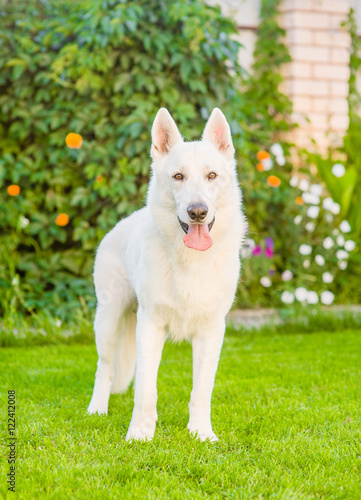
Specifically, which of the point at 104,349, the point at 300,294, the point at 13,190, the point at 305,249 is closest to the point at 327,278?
the point at 305,249

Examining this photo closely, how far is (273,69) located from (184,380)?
4310mm

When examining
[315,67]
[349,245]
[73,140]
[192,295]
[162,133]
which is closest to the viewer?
[192,295]

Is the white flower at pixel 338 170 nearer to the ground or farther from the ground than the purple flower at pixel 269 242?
farther from the ground

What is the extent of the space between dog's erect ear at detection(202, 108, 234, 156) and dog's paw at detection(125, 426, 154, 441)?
1334 mm

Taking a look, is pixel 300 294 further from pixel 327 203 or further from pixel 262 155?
pixel 262 155

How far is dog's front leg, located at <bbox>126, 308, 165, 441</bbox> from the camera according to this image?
300cm

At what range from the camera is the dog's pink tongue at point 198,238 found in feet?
9.24

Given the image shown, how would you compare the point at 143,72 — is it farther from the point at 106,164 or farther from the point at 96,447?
the point at 96,447

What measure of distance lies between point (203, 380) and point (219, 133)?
115cm

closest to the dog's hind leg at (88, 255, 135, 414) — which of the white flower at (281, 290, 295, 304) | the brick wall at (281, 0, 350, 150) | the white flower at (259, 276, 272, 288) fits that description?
the white flower at (281, 290, 295, 304)

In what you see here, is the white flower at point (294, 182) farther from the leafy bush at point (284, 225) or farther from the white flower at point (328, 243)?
the white flower at point (328, 243)

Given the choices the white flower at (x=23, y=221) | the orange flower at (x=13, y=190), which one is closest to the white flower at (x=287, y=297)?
the white flower at (x=23, y=221)

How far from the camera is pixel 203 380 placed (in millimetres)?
3047

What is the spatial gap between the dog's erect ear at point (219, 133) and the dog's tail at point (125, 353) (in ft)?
3.50
